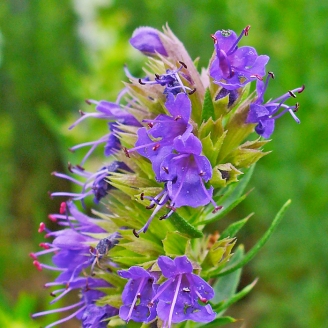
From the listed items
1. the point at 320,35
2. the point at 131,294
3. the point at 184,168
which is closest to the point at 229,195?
the point at 184,168

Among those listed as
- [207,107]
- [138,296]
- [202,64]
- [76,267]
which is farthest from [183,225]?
[202,64]

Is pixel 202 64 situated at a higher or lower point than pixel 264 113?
lower

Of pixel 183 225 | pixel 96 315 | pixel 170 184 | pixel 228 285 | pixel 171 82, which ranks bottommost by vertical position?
pixel 228 285

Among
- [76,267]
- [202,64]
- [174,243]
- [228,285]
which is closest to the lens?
[174,243]

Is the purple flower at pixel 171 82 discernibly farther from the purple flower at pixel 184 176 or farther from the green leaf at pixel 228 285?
the green leaf at pixel 228 285

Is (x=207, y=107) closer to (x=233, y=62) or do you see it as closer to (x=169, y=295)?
(x=233, y=62)

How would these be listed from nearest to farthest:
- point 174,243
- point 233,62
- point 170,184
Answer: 1. point 170,184
2. point 233,62
3. point 174,243

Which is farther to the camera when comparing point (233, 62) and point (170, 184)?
point (233, 62)
